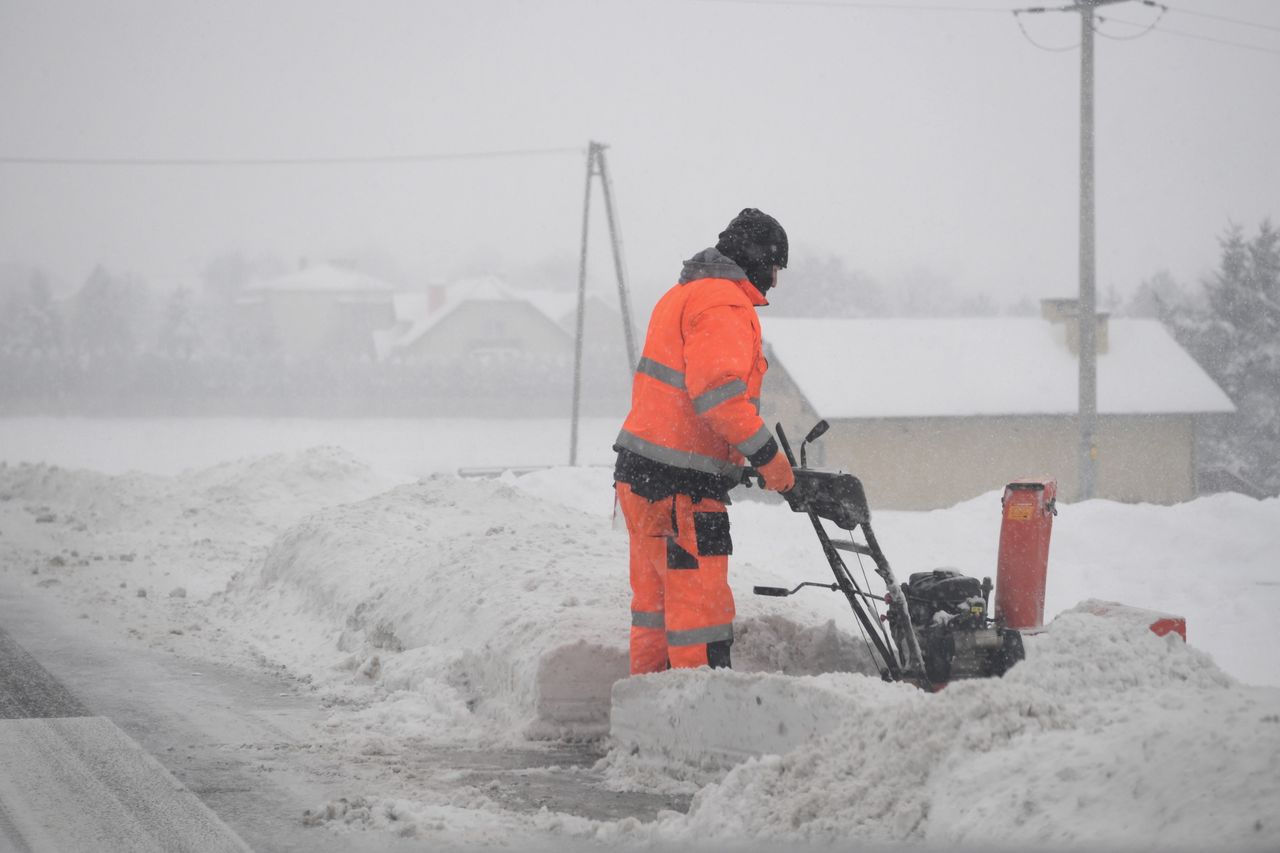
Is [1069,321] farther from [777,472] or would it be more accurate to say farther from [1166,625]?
[777,472]

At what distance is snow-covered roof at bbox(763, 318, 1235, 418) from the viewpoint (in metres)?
33.0

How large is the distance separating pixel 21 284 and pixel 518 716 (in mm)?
98734

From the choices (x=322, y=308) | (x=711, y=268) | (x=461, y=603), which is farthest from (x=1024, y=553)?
(x=322, y=308)

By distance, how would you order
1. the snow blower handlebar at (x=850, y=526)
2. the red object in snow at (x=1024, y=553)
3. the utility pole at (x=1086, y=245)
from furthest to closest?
the utility pole at (x=1086, y=245)
the red object in snow at (x=1024, y=553)
the snow blower handlebar at (x=850, y=526)

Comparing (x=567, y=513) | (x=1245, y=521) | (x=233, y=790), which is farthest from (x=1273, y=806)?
(x=1245, y=521)

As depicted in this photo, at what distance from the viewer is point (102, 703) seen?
6023mm

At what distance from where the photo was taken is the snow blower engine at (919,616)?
506 cm

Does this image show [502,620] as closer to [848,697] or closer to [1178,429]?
[848,697]

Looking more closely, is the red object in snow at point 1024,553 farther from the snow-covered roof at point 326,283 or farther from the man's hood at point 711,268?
the snow-covered roof at point 326,283

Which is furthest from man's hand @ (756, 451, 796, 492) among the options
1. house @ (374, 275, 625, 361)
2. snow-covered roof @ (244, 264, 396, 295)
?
snow-covered roof @ (244, 264, 396, 295)

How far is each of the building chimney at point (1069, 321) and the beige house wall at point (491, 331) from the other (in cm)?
3590

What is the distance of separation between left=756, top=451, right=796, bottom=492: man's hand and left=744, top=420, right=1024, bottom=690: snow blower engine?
2.4 inches

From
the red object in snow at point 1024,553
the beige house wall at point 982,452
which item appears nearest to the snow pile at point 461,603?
the red object in snow at point 1024,553

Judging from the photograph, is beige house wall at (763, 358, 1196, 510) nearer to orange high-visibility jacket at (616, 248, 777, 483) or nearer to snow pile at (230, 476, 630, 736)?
snow pile at (230, 476, 630, 736)
